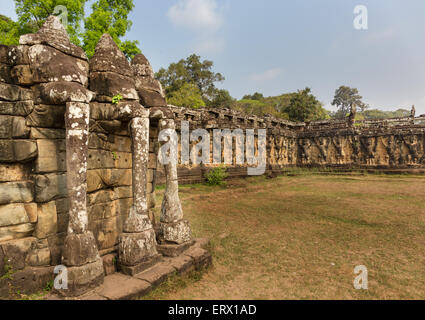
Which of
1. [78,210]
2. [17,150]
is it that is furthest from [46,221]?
[17,150]

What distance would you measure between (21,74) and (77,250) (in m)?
2.30

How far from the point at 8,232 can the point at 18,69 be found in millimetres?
2011

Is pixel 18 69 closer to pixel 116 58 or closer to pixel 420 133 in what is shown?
pixel 116 58

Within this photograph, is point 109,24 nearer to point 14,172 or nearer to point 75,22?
point 75,22

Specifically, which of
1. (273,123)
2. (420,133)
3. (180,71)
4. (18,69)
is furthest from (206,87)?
(18,69)

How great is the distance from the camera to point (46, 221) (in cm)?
318

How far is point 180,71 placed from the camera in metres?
37.3

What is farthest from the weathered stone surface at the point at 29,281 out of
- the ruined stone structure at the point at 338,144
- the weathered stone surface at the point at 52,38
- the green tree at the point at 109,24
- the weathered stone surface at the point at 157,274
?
the green tree at the point at 109,24

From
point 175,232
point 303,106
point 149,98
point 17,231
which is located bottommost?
point 175,232

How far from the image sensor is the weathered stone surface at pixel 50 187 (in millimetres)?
3131

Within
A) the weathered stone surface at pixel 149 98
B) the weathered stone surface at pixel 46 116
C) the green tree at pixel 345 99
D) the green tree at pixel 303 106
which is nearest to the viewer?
the weathered stone surface at pixel 46 116

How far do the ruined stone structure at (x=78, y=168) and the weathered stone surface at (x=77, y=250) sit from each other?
0.01m

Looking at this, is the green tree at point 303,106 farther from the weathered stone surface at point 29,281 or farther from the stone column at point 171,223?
the weathered stone surface at point 29,281

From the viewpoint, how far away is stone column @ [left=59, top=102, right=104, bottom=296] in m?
2.94
